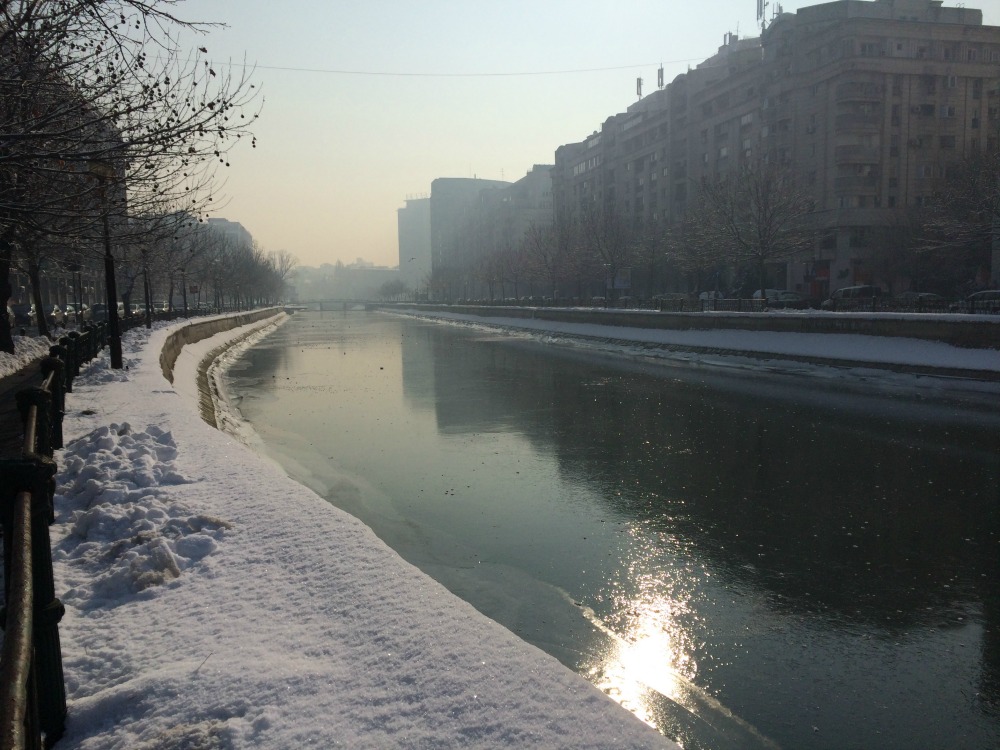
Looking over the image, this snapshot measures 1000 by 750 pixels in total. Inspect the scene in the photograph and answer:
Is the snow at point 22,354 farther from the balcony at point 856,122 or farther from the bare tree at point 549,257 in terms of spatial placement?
the balcony at point 856,122

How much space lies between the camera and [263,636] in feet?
14.7

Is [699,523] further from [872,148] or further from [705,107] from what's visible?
[705,107]

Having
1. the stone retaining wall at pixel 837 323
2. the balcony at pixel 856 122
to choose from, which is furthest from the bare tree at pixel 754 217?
the balcony at pixel 856 122

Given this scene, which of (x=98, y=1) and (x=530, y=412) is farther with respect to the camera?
(x=530, y=412)

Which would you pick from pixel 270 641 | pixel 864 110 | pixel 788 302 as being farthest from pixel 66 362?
pixel 864 110

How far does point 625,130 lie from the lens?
93938mm

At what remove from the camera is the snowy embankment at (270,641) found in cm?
346

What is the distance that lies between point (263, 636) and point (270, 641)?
11 centimetres

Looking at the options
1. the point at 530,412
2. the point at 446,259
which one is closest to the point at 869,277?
the point at 530,412

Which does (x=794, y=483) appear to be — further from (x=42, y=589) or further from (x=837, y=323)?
(x=837, y=323)

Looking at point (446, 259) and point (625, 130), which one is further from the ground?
point (625, 130)

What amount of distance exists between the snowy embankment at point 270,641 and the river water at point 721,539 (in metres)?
0.87

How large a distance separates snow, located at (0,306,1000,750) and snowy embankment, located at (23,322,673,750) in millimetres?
12

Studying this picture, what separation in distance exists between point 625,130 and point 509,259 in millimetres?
23163
